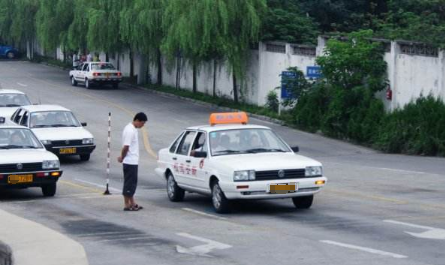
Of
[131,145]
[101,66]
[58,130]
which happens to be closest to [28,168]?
[131,145]

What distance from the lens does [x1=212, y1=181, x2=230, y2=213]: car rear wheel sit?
56.3 feet

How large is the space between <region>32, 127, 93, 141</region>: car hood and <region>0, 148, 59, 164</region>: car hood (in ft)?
24.5

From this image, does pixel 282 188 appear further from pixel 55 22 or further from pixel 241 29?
pixel 55 22

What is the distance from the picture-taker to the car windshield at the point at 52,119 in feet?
97.3

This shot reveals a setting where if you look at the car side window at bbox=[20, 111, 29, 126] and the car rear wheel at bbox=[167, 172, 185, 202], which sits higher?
the car side window at bbox=[20, 111, 29, 126]

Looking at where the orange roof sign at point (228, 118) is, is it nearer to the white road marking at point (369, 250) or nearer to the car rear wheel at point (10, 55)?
the white road marking at point (369, 250)

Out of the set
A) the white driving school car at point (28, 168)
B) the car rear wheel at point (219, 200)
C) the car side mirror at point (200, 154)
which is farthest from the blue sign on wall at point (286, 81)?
the car rear wheel at point (219, 200)

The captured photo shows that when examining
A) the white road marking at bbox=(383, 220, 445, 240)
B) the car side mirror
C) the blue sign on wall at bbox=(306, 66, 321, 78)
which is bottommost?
the white road marking at bbox=(383, 220, 445, 240)

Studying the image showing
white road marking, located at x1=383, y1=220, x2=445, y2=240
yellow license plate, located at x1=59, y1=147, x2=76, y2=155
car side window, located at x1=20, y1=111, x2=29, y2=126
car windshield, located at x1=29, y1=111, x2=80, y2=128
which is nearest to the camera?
white road marking, located at x1=383, y1=220, x2=445, y2=240

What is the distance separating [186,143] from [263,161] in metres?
2.50

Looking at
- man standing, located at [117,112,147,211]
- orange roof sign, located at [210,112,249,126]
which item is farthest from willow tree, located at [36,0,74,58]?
man standing, located at [117,112,147,211]

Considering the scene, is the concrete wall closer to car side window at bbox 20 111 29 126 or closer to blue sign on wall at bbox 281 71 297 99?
blue sign on wall at bbox 281 71 297 99

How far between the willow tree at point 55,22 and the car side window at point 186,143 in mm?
44015

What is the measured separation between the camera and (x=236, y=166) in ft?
55.2
